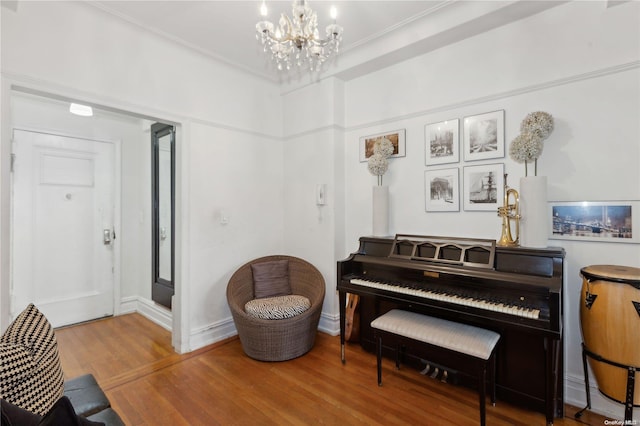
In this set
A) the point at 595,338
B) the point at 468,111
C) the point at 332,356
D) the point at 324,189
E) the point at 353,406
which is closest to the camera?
the point at 595,338

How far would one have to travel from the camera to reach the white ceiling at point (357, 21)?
239 centimetres

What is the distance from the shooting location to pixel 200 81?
10.2 ft

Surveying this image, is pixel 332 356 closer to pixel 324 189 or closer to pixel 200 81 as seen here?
pixel 324 189

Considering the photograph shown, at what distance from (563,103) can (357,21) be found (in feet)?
5.69

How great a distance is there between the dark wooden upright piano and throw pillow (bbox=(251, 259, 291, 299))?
3.13 feet

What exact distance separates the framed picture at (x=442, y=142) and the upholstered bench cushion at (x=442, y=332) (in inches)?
54.6

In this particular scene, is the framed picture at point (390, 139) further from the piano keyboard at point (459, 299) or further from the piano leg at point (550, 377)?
the piano leg at point (550, 377)

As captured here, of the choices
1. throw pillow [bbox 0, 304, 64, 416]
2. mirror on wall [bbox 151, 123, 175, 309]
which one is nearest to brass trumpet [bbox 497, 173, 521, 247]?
throw pillow [bbox 0, 304, 64, 416]

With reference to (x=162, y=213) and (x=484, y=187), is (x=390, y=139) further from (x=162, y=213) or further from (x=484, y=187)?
(x=162, y=213)

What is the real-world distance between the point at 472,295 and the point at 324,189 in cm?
182

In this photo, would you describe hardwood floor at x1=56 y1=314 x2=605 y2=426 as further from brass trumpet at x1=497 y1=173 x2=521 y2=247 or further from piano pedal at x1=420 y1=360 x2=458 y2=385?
brass trumpet at x1=497 y1=173 x2=521 y2=247

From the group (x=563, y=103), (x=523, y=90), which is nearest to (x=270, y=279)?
(x=523, y=90)

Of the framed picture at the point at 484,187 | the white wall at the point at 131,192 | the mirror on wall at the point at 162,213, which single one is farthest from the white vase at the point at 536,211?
the white wall at the point at 131,192

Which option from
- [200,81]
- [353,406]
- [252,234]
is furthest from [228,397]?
[200,81]
